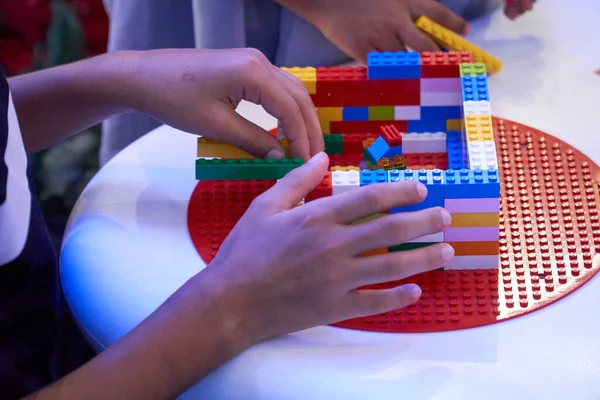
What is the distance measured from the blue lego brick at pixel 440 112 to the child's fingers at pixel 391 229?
0.22 m

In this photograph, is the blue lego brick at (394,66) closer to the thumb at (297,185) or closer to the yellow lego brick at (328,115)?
the yellow lego brick at (328,115)

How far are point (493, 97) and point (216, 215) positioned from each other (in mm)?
345

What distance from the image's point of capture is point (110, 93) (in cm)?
74

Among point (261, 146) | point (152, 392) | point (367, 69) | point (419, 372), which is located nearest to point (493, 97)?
point (367, 69)

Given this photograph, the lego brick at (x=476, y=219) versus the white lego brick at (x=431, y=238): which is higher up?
the lego brick at (x=476, y=219)

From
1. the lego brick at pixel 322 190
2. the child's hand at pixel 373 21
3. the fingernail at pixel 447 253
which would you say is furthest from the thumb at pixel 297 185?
the child's hand at pixel 373 21

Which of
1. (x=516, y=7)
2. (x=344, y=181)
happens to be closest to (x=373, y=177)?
(x=344, y=181)

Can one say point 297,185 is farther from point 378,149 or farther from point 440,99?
point 440,99

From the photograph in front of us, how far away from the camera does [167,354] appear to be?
55cm

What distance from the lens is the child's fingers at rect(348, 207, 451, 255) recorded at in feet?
1.86

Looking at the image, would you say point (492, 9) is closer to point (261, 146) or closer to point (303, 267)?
point (261, 146)

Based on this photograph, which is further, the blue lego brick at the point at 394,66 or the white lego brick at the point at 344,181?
the blue lego brick at the point at 394,66

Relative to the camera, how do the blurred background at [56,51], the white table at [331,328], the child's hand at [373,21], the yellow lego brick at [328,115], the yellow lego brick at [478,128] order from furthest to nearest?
the blurred background at [56,51] → the child's hand at [373,21] → the yellow lego brick at [328,115] → the yellow lego brick at [478,128] → the white table at [331,328]

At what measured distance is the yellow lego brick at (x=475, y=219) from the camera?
617 millimetres
